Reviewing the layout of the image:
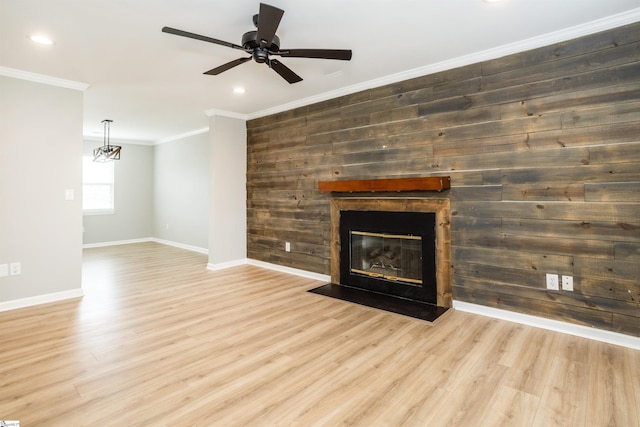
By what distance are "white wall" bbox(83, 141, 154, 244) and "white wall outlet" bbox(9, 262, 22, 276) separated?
418 cm

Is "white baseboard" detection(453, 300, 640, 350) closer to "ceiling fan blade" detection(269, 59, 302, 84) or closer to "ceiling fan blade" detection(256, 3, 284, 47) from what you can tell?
"ceiling fan blade" detection(269, 59, 302, 84)

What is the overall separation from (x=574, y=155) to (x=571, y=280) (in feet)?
3.36

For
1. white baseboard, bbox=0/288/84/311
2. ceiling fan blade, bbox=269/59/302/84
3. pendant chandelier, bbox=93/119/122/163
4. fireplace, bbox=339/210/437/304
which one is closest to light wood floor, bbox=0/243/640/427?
white baseboard, bbox=0/288/84/311

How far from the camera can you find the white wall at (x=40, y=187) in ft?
10.8

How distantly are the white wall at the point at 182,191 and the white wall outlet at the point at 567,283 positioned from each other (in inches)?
228

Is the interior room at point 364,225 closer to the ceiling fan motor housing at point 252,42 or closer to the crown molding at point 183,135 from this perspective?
the ceiling fan motor housing at point 252,42

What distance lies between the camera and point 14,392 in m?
1.85

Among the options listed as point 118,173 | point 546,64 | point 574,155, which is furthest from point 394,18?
point 118,173

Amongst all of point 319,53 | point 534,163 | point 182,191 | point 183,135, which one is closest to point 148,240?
point 182,191

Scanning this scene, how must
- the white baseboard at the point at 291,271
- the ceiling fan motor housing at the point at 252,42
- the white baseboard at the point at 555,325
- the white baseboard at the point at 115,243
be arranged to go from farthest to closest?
the white baseboard at the point at 115,243 → the white baseboard at the point at 291,271 → the white baseboard at the point at 555,325 → the ceiling fan motor housing at the point at 252,42

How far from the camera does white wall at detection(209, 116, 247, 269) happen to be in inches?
198

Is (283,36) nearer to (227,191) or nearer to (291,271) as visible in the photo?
(227,191)

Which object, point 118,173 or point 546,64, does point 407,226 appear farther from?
point 118,173

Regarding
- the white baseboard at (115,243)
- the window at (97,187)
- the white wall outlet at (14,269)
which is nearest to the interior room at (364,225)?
the white wall outlet at (14,269)
